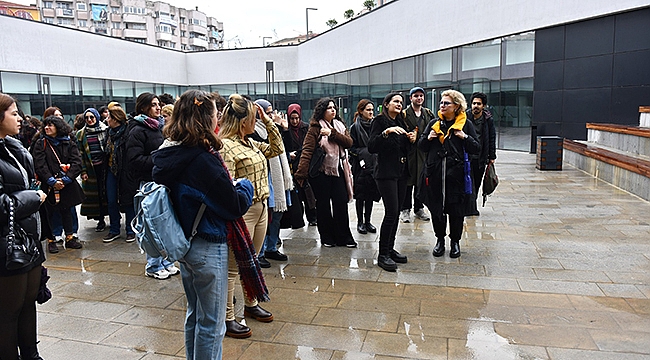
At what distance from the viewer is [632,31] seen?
14.1 m

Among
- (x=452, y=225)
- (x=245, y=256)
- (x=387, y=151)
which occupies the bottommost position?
(x=452, y=225)

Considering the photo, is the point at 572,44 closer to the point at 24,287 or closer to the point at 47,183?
the point at 47,183

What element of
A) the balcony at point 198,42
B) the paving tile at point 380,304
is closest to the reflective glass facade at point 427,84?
the paving tile at point 380,304

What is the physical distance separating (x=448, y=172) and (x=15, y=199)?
14.4ft

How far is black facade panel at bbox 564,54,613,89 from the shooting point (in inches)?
587

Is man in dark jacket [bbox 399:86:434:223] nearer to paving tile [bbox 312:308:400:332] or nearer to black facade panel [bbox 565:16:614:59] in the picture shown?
paving tile [bbox 312:308:400:332]

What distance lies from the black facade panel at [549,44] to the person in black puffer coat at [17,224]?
54.6 ft

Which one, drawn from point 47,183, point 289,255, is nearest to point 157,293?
point 289,255

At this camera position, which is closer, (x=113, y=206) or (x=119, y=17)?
(x=113, y=206)

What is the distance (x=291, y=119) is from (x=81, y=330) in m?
3.72

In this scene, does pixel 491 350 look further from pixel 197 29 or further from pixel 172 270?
pixel 197 29

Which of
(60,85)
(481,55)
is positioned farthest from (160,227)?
(60,85)

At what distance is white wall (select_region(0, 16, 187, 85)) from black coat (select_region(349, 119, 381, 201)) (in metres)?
20.0

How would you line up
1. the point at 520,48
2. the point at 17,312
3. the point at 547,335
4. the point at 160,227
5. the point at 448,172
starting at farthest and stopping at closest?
the point at 520,48 → the point at 448,172 → the point at 547,335 → the point at 17,312 → the point at 160,227
